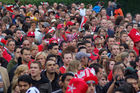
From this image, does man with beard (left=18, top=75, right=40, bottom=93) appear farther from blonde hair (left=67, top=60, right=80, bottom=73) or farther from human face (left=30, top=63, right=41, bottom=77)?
blonde hair (left=67, top=60, right=80, bottom=73)

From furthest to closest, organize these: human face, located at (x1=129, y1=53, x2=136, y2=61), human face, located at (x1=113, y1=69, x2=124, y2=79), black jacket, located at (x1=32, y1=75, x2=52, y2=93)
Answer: human face, located at (x1=129, y1=53, x2=136, y2=61) → black jacket, located at (x1=32, y1=75, x2=52, y2=93) → human face, located at (x1=113, y1=69, x2=124, y2=79)

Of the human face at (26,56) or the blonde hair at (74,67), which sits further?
the human face at (26,56)

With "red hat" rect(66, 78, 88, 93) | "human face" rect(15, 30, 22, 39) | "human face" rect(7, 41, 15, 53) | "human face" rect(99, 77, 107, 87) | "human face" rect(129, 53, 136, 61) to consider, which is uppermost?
"human face" rect(15, 30, 22, 39)

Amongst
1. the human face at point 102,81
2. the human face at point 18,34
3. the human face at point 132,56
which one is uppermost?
the human face at point 18,34

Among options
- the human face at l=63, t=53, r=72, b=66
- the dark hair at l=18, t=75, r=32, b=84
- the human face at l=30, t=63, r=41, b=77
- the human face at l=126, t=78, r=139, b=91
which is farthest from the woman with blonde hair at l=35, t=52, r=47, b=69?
the human face at l=126, t=78, r=139, b=91

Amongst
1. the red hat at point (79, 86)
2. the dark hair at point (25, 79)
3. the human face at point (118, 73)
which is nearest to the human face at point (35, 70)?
the dark hair at point (25, 79)

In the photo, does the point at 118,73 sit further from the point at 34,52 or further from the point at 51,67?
the point at 34,52

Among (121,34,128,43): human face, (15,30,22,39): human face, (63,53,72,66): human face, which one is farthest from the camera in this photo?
(15,30,22,39): human face

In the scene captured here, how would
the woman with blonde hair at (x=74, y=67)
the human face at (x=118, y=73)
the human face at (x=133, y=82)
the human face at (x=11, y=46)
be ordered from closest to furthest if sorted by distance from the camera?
1. the human face at (x=133, y=82)
2. the human face at (x=118, y=73)
3. the woman with blonde hair at (x=74, y=67)
4. the human face at (x=11, y=46)

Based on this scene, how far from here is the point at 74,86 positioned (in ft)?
23.6

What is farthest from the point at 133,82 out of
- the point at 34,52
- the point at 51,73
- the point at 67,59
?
the point at 34,52

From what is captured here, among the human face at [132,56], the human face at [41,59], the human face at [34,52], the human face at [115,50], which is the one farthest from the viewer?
the human face at [115,50]

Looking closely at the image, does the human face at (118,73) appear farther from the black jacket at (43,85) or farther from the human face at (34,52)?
the human face at (34,52)

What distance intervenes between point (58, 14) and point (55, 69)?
11.2 meters
